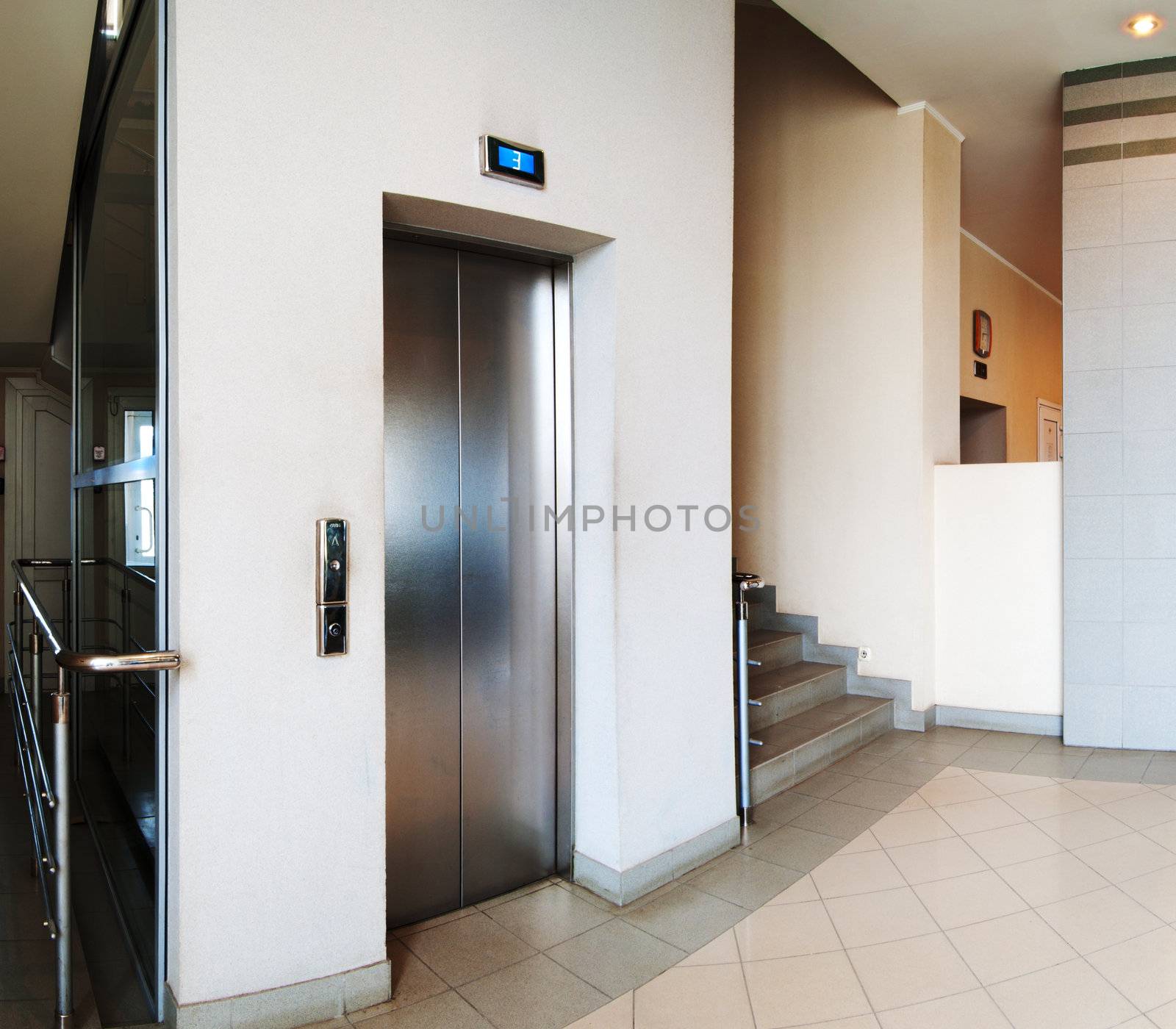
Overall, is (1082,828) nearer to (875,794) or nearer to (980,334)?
(875,794)

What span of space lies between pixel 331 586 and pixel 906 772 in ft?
10.3

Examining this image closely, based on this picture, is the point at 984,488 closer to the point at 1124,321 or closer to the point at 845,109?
the point at 1124,321

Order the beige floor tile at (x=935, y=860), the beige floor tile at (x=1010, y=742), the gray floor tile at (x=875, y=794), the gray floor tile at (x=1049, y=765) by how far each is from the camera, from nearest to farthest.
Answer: the beige floor tile at (x=935, y=860), the gray floor tile at (x=875, y=794), the gray floor tile at (x=1049, y=765), the beige floor tile at (x=1010, y=742)

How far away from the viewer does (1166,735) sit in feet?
14.3

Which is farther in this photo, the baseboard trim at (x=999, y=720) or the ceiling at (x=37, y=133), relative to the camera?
the baseboard trim at (x=999, y=720)

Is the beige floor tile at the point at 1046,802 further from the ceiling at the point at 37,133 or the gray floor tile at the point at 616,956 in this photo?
the ceiling at the point at 37,133

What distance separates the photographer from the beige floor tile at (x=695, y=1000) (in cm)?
215

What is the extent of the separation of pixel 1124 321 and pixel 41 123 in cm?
507

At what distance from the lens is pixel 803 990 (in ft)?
7.50

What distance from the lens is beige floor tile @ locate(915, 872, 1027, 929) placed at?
8.78 feet

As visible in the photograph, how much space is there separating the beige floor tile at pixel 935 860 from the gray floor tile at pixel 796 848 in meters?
0.23

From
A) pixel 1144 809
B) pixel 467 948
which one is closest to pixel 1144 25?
pixel 1144 809

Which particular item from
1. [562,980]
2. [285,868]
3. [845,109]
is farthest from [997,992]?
[845,109]

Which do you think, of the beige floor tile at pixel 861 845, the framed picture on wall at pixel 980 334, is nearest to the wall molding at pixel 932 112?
the framed picture on wall at pixel 980 334
